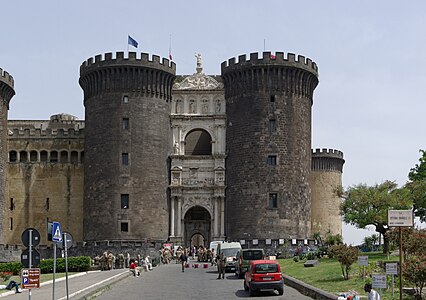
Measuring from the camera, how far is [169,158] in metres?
69.1

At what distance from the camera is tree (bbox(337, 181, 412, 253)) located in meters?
47.8

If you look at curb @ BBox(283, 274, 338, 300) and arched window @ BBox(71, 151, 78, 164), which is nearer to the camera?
curb @ BBox(283, 274, 338, 300)

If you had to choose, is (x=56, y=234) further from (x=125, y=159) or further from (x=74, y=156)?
(x=74, y=156)

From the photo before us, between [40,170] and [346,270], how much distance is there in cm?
4570

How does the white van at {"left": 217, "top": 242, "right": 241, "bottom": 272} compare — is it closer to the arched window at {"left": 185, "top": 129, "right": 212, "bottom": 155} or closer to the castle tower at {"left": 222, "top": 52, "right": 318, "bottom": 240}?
the castle tower at {"left": 222, "top": 52, "right": 318, "bottom": 240}

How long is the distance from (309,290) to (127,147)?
39915mm

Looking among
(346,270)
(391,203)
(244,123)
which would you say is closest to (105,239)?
(244,123)

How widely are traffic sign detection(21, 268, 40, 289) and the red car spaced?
983 cm

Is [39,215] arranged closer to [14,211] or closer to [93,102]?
[14,211]

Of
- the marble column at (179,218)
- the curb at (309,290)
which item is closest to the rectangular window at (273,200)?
the marble column at (179,218)

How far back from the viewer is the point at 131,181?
65.8 meters

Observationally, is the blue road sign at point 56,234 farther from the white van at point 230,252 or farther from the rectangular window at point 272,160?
the rectangular window at point 272,160

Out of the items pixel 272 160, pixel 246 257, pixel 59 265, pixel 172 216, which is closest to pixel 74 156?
pixel 172 216

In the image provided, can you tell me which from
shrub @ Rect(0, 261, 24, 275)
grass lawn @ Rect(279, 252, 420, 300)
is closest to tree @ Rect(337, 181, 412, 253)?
grass lawn @ Rect(279, 252, 420, 300)
